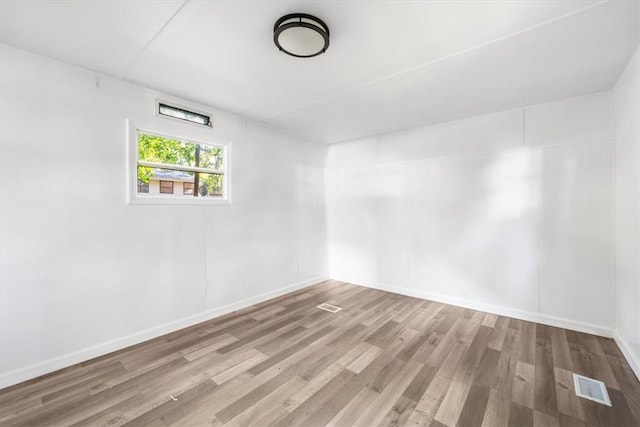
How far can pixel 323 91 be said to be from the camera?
9.66 ft

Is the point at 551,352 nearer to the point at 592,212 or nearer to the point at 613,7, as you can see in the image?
the point at 592,212

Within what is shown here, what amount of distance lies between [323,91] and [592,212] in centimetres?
327

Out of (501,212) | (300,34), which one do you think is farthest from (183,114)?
(501,212)

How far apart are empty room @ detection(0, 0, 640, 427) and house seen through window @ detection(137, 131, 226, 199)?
0.02 m

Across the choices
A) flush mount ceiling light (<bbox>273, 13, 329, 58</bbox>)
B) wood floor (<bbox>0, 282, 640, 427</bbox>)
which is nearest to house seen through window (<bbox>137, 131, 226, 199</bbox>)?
wood floor (<bbox>0, 282, 640, 427</bbox>)

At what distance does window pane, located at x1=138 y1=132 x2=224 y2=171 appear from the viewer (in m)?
2.91

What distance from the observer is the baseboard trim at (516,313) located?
2.92 meters

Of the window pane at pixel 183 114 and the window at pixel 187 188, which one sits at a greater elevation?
the window pane at pixel 183 114

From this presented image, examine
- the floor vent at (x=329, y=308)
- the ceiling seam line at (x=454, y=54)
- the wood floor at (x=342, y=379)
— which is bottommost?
the wood floor at (x=342, y=379)

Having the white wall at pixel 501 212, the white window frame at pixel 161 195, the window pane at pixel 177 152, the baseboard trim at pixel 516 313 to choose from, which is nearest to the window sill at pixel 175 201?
the white window frame at pixel 161 195

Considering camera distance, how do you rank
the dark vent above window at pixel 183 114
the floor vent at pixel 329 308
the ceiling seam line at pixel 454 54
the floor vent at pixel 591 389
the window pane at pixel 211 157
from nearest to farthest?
the ceiling seam line at pixel 454 54
the floor vent at pixel 591 389
the dark vent above window at pixel 183 114
the window pane at pixel 211 157
the floor vent at pixel 329 308

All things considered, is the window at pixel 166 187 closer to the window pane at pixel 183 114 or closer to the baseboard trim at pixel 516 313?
the window pane at pixel 183 114

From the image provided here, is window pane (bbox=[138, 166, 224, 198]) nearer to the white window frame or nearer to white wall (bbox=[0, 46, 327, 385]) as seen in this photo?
the white window frame

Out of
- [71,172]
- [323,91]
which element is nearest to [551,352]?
[323,91]
